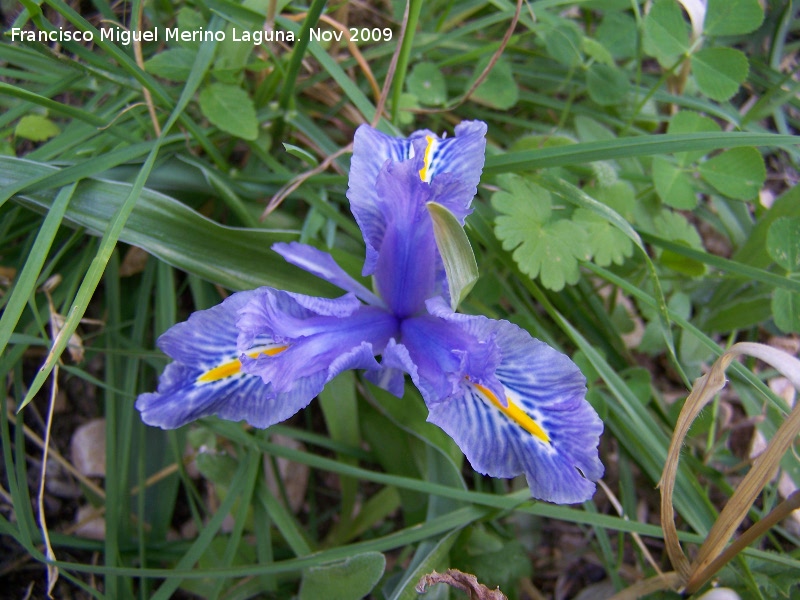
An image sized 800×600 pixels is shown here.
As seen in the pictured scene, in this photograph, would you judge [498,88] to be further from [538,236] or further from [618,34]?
[538,236]

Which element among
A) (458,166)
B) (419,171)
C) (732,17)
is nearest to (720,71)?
(732,17)

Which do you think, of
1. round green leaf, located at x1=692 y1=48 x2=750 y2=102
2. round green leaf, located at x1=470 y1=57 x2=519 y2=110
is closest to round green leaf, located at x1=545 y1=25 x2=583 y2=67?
round green leaf, located at x1=470 y1=57 x2=519 y2=110

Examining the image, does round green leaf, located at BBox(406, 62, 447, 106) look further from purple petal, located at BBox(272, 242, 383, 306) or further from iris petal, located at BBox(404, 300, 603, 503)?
iris petal, located at BBox(404, 300, 603, 503)

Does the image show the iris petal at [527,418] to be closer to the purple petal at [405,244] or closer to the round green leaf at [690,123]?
the purple petal at [405,244]

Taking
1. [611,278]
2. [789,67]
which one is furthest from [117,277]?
[789,67]

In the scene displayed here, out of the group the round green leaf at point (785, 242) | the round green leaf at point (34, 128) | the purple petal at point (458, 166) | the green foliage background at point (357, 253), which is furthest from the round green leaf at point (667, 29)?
the round green leaf at point (34, 128)

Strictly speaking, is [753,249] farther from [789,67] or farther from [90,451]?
[90,451]
